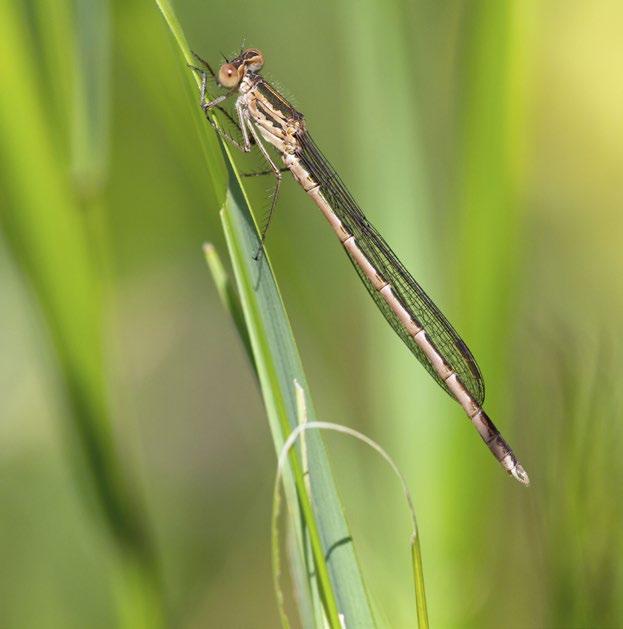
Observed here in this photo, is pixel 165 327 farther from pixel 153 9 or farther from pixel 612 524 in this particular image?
pixel 612 524

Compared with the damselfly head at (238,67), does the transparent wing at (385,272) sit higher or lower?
lower

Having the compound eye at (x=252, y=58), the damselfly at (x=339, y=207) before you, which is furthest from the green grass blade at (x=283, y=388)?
the compound eye at (x=252, y=58)

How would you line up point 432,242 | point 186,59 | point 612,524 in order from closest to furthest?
point 186,59 < point 612,524 < point 432,242

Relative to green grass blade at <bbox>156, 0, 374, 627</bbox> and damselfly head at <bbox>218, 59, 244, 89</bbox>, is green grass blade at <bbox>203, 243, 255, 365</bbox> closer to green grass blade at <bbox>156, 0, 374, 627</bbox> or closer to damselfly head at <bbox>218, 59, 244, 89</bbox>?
green grass blade at <bbox>156, 0, 374, 627</bbox>

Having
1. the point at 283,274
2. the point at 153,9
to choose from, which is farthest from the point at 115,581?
the point at 153,9

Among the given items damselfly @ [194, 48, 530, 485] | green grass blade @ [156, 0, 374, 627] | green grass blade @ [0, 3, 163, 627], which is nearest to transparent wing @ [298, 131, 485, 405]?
damselfly @ [194, 48, 530, 485]

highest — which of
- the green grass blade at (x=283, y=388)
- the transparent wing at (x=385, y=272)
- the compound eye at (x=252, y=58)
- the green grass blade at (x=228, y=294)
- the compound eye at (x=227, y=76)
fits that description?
the compound eye at (x=252, y=58)

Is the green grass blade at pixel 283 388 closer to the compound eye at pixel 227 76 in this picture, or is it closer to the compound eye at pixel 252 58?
the compound eye at pixel 227 76

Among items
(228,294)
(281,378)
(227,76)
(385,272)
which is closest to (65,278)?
(228,294)
